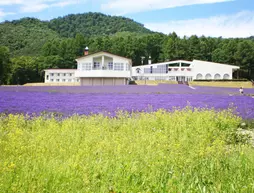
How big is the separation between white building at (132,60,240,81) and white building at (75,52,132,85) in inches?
831

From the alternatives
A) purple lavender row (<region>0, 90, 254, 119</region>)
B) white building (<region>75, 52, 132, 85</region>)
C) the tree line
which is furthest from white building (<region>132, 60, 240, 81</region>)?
purple lavender row (<region>0, 90, 254, 119</region>)

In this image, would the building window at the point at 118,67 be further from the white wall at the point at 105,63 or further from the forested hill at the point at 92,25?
the forested hill at the point at 92,25

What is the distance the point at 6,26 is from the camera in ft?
353

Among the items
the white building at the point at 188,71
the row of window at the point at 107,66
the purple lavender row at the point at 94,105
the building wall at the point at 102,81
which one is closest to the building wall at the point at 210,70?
the white building at the point at 188,71

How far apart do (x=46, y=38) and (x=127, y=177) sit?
121 m

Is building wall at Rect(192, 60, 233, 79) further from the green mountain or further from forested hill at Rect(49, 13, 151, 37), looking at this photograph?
forested hill at Rect(49, 13, 151, 37)

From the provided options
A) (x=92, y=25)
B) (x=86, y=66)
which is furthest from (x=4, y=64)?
(x=92, y=25)

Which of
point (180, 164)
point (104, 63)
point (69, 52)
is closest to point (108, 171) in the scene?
point (180, 164)

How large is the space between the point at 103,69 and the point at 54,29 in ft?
318

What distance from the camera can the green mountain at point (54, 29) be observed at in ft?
337

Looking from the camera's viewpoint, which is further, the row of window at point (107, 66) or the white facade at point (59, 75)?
the white facade at point (59, 75)

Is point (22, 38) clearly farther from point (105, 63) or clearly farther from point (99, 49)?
point (105, 63)

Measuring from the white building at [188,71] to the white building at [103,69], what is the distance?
69.2ft

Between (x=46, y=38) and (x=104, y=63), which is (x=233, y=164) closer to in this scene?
(x=104, y=63)
